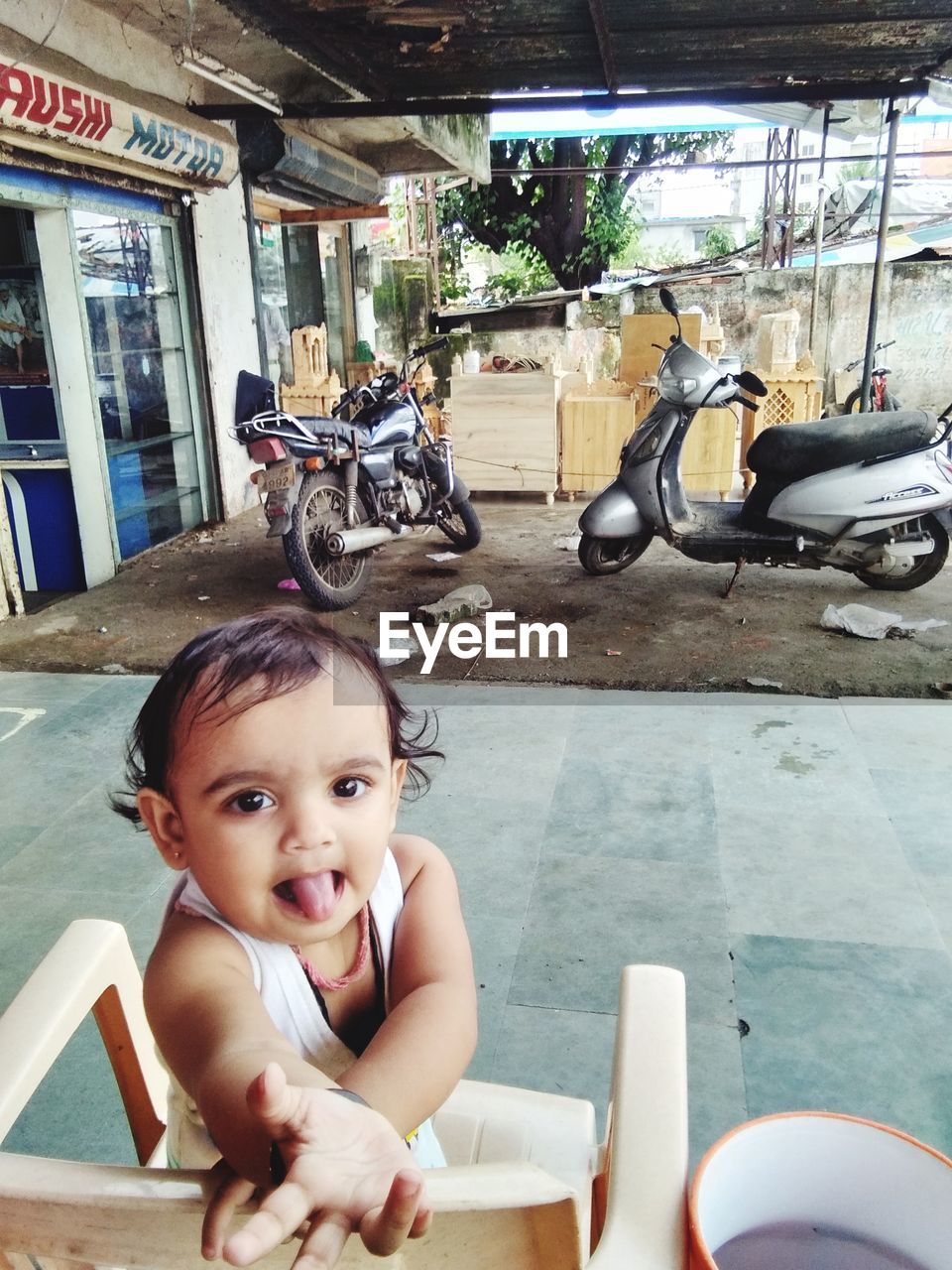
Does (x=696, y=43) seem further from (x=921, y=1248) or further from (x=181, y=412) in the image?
(x=921, y=1248)

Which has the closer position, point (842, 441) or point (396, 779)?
point (396, 779)

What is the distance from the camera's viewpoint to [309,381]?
8320 mm

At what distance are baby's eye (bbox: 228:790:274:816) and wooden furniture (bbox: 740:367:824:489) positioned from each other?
7090 millimetres

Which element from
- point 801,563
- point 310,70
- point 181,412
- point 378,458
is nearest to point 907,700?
point 801,563

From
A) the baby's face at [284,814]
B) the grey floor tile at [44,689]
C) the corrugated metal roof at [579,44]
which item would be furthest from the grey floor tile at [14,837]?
the corrugated metal roof at [579,44]

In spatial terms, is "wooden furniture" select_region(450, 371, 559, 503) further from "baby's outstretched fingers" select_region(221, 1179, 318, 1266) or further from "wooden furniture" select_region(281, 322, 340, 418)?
"baby's outstretched fingers" select_region(221, 1179, 318, 1266)

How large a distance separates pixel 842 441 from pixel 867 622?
944 millimetres

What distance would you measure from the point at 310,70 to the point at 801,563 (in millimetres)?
4764

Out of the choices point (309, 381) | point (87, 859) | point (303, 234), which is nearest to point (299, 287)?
point (303, 234)

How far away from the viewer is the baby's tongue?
3.05 feet

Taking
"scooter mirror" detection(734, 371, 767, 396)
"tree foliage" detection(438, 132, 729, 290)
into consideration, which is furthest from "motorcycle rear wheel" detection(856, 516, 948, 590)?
"tree foliage" detection(438, 132, 729, 290)

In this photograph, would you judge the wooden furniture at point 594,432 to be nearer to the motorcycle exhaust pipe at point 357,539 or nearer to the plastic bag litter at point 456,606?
the motorcycle exhaust pipe at point 357,539

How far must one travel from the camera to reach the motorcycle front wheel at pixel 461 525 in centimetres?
637

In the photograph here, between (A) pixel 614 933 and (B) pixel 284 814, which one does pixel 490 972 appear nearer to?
(A) pixel 614 933
